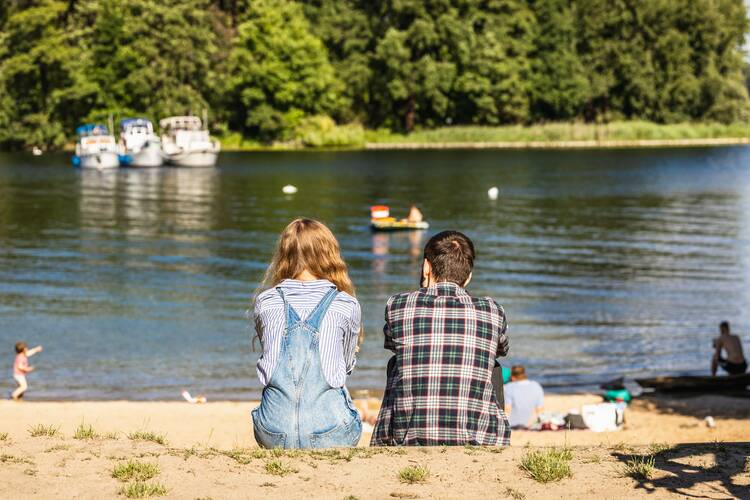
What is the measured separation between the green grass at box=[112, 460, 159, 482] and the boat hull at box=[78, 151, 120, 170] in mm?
63670

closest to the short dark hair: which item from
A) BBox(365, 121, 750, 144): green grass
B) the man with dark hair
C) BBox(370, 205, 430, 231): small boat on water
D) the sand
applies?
the man with dark hair

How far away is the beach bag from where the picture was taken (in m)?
13.0

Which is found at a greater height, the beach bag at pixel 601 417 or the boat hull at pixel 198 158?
the boat hull at pixel 198 158

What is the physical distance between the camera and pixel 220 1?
99375 mm

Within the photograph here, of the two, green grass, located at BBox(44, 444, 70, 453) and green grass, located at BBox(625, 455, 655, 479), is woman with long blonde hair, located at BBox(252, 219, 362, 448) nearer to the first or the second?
green grass, located at BBox(44, 444, 70, 453)

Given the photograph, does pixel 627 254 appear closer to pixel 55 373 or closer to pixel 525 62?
pixel 55 373

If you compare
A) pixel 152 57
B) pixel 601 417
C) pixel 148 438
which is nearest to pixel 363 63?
pixel 152 57

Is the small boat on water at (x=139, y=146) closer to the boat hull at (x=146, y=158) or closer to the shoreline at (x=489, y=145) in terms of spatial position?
the boat hull at (x=146, y=158)

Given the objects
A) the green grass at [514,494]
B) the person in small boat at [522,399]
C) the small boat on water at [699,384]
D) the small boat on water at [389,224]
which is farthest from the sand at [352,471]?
the small boat on water at [389,224]

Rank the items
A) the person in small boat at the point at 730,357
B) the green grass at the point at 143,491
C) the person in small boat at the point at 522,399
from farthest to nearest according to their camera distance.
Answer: the person in small boat at the point at 730,357 < the person in small boat at the point at 522,399 < the green grass at the point at 143,491

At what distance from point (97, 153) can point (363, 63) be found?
30615mm

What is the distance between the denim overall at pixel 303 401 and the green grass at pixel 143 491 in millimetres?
618

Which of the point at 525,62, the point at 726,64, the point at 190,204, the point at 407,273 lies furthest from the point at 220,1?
the point at 407,273

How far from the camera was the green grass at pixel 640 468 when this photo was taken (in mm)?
5578
